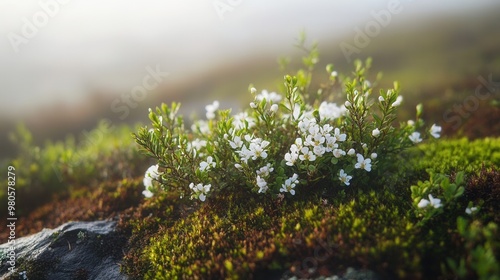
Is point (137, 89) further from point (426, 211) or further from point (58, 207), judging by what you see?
point (426, 211)

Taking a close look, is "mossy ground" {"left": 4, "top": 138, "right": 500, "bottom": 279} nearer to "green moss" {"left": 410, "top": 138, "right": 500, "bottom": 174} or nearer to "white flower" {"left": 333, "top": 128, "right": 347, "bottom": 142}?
"green moss" {"left": 410, "top": 138, "right": 500, "bottom": 174}

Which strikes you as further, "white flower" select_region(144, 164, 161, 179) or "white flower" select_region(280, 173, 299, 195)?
"white flower" select_region(144, 164, 161, 179)

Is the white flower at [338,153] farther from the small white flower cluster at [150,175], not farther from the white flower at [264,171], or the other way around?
the small white flower cluster at [150,175]

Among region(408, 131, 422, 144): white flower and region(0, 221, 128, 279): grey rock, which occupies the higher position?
region(408, 131, 422, 144): white flower

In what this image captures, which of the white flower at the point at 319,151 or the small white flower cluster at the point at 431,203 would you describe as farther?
the white flower at the point at 319,151

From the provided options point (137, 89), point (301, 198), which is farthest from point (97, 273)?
point (137, 89)

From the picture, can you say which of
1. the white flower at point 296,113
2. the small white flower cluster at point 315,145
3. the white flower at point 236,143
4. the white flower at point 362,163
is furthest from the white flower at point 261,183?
the white flower at point 362,163
